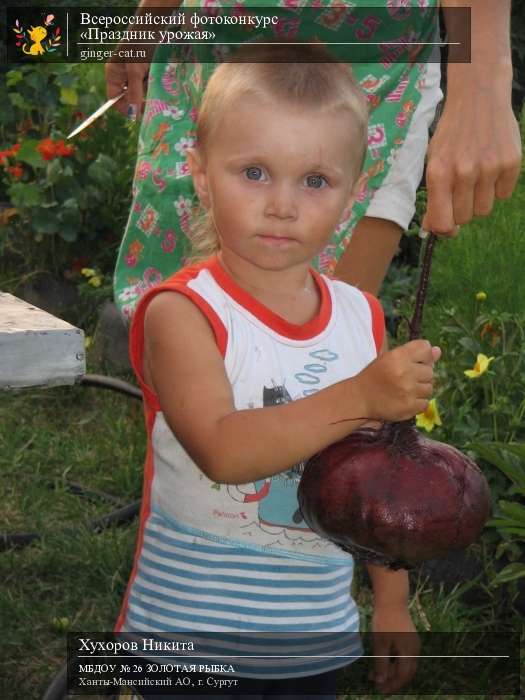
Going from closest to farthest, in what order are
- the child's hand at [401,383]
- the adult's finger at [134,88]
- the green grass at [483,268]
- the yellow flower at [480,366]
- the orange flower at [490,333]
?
the child's hand at [401,383] → the adult's finger at [134,88] → the yellow flower at [480,366] → the orange flower at [490,333] → the green grass at [483,268]

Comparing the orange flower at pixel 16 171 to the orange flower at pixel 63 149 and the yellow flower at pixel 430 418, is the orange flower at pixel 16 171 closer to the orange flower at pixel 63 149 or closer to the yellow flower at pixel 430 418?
the orange flower at pixel 63 149

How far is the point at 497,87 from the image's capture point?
5.97 ft

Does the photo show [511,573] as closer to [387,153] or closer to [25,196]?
[387,153]

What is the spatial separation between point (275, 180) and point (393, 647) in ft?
2.90

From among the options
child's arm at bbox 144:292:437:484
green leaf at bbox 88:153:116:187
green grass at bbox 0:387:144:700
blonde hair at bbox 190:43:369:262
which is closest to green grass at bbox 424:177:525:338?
green grass at bbox 0:387:144:700

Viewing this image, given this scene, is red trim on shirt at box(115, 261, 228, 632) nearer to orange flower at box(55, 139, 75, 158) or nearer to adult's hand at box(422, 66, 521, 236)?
adult's hand at box(422, 66, 521, 236)

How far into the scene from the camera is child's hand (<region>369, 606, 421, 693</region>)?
84.2 inches

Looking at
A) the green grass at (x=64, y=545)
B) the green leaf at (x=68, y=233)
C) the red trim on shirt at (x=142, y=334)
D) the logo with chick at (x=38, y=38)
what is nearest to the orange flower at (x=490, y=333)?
the green grass at (x=64, y=545)

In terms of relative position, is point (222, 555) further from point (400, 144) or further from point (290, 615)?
point (400, 144)

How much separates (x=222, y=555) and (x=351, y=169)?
26.8 inches

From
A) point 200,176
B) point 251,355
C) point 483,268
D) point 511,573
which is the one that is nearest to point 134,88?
point 200,176

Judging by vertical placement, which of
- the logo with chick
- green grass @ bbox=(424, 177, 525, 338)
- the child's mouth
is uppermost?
the logo with chick

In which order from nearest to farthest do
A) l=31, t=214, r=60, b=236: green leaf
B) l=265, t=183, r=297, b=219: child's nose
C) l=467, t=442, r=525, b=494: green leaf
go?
l=265, t=183, r=297, b=219: child's nose → l=467, t=442, r=525, b=494: green leaf → l=31, t=214, r=60, b=236: green leaf

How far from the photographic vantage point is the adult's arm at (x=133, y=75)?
9.59 ft
